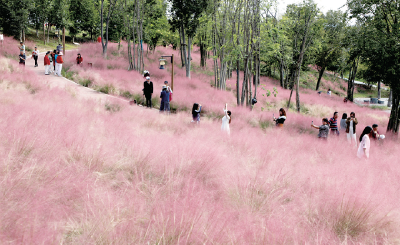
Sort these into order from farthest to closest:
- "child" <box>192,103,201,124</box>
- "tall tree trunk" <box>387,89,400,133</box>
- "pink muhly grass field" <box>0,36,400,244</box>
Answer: "tall tree trunk" <box>387,89,400,133</box>, "child" <box>192,103,201,124</box>, "pink muhly grass field" <box>0,36,400,244</box>

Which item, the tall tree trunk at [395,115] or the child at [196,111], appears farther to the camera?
the tall tree trunk at [395,115]

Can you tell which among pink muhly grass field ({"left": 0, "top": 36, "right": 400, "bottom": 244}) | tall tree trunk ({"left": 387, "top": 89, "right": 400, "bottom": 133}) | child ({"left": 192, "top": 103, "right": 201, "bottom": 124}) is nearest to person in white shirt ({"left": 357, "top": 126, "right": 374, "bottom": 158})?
pink muhly grass field ({"left": 0, "top": 36, "right": 400, "bottom": 244})

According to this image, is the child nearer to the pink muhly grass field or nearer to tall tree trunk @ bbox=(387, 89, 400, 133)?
the pink muhly grass field

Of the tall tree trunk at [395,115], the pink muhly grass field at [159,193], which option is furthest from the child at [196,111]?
the tall tree trunk at [395,115]

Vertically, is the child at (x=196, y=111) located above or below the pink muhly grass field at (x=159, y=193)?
above

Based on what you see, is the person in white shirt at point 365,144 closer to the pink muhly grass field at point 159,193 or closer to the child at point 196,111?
the pink muhly grass field at point 159,193

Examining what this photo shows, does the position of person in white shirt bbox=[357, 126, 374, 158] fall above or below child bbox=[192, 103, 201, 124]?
below

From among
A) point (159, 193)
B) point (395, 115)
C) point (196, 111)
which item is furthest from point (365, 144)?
point (395, 115)

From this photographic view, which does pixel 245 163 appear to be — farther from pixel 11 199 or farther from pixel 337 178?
pixel 11 199

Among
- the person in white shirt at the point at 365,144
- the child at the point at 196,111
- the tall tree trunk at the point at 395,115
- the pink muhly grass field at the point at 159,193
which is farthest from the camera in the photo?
the tall tree trunk at the point at 395,115

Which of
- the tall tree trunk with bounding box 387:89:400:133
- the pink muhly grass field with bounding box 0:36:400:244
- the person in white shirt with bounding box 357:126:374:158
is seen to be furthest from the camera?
the tall tree trunk with bounding box 387:89:400:133

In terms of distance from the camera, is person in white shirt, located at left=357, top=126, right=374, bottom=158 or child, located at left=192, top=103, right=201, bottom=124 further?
child, located at left=192, top=103, right=201, bottom=124

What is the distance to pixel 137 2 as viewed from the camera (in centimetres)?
2095

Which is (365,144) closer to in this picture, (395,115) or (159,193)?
(159,193)
